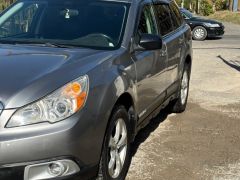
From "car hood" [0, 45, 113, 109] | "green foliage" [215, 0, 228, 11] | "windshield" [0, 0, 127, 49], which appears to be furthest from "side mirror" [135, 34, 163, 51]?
"green foliage" [215, 0, 228, 11]

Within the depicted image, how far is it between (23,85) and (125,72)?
1.16 meters

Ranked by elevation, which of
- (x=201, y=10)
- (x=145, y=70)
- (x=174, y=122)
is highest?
(x=145, y=70)

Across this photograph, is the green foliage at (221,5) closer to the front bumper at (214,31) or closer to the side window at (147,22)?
the front bumper at (214,31)

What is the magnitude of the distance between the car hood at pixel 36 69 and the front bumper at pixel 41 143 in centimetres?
16

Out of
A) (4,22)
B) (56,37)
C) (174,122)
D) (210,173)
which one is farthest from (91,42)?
(174,122)

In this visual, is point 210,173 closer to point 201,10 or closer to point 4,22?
point 4,22

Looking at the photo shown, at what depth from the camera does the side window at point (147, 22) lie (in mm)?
5148

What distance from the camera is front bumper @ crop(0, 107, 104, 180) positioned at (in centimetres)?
321

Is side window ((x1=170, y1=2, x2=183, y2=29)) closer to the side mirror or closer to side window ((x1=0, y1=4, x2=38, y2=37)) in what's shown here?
the side mirror

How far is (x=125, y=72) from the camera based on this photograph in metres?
4.31

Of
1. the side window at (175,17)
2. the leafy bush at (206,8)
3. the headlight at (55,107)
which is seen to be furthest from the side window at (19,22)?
the leafy bush at (206,8)

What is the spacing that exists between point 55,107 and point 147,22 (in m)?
2.32

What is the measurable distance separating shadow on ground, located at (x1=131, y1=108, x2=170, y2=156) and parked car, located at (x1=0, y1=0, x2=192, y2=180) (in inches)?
18.5

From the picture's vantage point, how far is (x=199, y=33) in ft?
72.8
